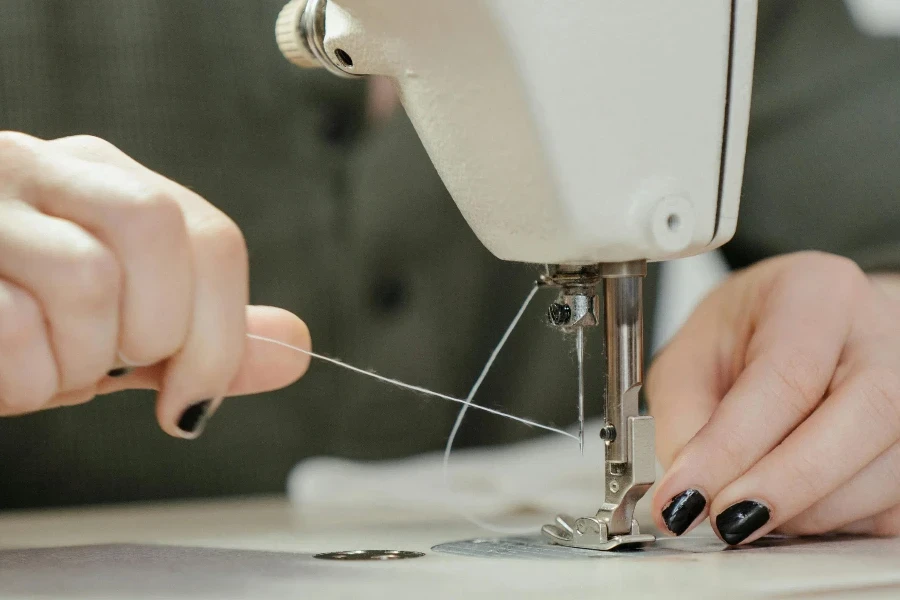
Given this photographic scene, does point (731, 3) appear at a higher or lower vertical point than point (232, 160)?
lower

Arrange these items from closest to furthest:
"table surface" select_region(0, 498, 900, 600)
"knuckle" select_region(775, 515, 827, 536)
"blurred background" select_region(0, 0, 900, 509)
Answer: "table surface" select_region(0, 498, 900, 600) → "knuckle" select_region(775, 515, 827, 536) → "blurred background" select_region(0, 0, 900, 509)

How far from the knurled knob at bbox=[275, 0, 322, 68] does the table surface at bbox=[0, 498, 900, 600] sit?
1.10ft

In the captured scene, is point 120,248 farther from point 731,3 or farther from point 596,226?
point 731,3

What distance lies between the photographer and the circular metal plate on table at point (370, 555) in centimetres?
61

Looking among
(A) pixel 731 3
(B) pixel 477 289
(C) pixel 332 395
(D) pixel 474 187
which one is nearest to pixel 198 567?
(D) pixel 474 187

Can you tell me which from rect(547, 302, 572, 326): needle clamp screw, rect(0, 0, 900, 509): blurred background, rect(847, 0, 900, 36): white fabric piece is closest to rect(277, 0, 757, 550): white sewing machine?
rect(547, 302, 572, 326): needle clamp screw

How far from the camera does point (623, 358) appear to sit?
2.10 feet

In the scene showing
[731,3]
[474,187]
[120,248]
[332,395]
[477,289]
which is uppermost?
[477,289]

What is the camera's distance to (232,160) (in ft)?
4.19

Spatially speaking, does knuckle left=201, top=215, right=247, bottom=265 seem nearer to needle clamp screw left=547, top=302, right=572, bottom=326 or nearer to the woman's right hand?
the woman's right hand

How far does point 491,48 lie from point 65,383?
0.30 metres

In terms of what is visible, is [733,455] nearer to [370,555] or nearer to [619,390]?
[619,390]

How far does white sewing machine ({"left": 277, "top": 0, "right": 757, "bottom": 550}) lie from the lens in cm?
56

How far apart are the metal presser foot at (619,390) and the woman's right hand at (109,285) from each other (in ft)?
0.70
